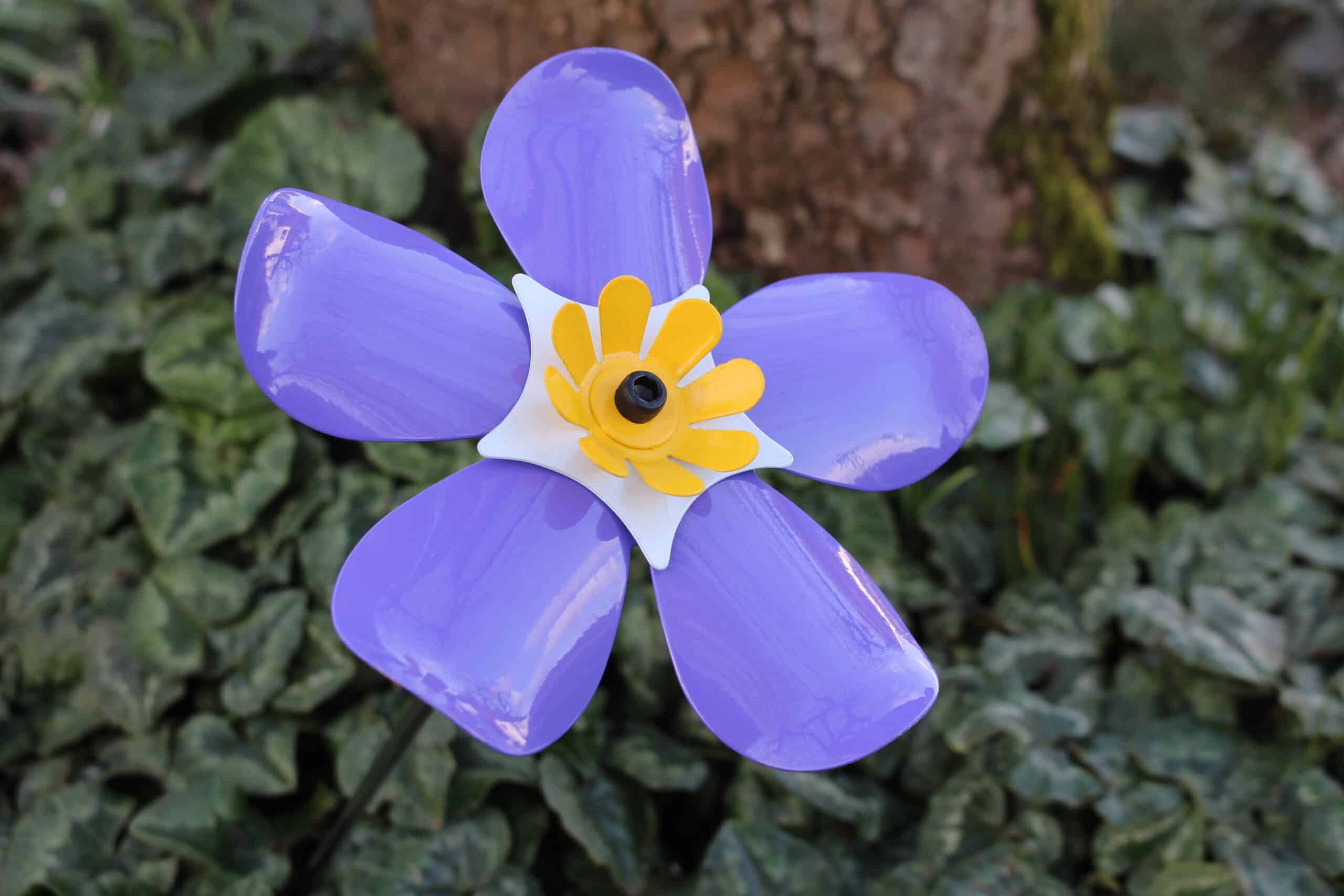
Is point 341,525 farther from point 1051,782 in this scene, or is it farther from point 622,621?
point 1051,782

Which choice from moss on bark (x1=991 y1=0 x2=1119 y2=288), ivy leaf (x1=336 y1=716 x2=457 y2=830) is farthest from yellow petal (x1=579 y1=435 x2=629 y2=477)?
moss on bark (x1=991 y1=0 x2=1119 y2=288)

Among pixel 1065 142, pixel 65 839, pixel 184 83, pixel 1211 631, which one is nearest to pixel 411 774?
pixel 65 839

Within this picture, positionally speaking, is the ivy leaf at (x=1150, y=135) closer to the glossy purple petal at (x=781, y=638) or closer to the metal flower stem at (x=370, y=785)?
the glossy purple petal at (x=781, y=638)

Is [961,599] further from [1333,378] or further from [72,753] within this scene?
[72,753]

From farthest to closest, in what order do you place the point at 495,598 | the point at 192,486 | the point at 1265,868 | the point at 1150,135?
the point at 1150,135, the point at 192,486, the point at 1265,868, the point at 495,598

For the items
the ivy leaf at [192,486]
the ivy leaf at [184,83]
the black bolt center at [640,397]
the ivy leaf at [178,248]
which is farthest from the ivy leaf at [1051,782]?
the ivy leaf at [184,83]

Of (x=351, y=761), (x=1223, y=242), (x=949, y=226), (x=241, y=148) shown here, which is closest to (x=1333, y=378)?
(x=1223, y=242)
